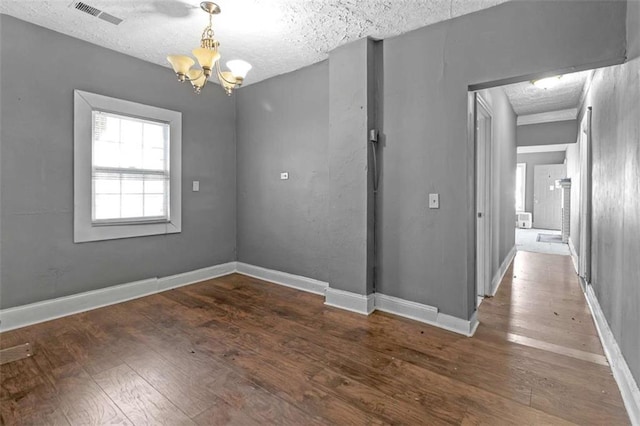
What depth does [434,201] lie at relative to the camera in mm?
2791

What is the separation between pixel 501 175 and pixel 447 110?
237 centimetres

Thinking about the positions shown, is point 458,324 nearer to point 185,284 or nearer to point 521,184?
point 185,284

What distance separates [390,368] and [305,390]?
2.03 feet

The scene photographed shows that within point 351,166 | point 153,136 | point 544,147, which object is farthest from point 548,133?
point 153,136

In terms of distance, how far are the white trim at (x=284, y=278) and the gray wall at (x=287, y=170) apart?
7 centimetres

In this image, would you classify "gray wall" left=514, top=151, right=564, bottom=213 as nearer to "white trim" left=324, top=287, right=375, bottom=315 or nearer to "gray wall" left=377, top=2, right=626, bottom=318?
"gray wall" left=377, top=2, right=626, bottom=318

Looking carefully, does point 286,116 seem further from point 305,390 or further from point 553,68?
point 305,390

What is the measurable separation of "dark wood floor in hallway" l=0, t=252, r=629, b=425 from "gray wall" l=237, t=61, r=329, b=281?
38.2 inches

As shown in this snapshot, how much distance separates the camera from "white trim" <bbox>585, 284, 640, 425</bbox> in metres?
1.60

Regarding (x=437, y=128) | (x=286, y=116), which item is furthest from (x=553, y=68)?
(x=286, y=116)

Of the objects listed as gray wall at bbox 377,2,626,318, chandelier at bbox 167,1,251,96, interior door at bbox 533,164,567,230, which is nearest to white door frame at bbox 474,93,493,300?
gray wall at bbox 377,2,626,318

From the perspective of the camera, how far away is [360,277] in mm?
3123

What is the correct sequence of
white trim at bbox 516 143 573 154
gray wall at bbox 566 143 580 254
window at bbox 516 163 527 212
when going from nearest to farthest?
1. gray wall at bbox 566 143 580 254
2. white trim at bbox 516 143 573 154
3. window at bbox 516 163 527 212

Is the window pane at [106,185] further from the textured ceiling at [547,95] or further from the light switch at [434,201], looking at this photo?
the textured ceiling at [547,95]
